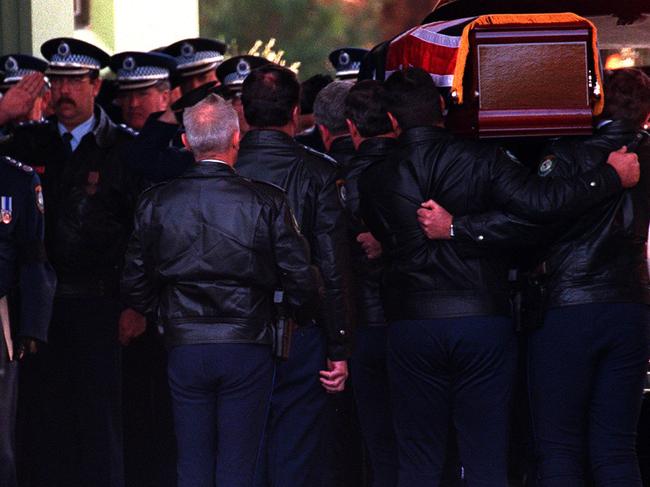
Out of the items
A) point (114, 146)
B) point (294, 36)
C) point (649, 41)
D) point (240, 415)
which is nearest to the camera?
point (240, 415)

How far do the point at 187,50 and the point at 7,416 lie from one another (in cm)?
246

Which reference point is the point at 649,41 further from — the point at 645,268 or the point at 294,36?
the point at 294,36

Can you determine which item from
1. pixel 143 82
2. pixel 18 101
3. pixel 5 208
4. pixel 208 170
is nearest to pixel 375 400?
pixel 208 170

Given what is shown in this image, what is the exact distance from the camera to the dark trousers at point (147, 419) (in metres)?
7.75

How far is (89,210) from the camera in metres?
7.40

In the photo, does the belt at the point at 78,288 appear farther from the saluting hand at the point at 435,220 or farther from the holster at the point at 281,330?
the saluting hand at the point at 435,220

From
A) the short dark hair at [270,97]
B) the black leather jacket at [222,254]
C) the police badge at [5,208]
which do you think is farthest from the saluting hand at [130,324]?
the black leather jacket at [222,254]

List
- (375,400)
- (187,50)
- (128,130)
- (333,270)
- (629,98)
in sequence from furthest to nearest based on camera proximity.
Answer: (187,50) < (128,130) < (375,400) < (333,270) < (629,98)

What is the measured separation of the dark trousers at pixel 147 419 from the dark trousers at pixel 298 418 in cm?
113

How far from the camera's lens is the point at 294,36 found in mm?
42625

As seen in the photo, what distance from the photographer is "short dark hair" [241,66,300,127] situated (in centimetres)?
657

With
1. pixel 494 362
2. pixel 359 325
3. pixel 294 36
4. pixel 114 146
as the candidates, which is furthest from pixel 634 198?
pixel 294 36

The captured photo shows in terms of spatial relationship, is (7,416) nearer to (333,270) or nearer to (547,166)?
(333,270)

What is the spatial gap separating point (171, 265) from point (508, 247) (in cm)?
124
